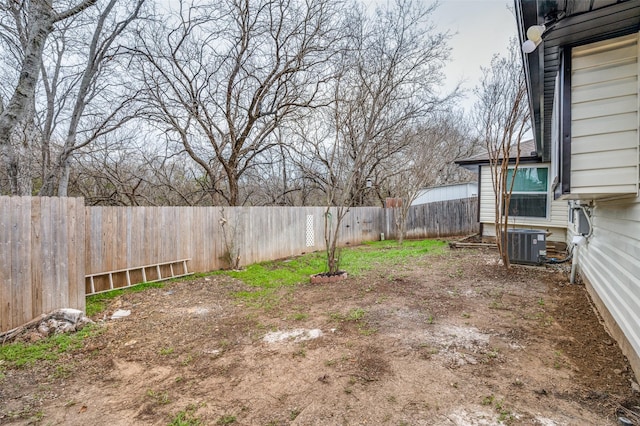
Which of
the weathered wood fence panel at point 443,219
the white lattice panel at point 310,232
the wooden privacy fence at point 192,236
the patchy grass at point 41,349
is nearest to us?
the patchy grass at point 41,349

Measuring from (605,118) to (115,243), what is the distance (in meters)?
6.46

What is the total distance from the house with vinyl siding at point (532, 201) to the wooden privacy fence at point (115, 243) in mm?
4637

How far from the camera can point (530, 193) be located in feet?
28.7

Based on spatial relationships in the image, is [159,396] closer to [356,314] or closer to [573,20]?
[356,314]

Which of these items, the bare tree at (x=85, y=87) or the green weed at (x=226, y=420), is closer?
the green weed at (x=226, y=420)

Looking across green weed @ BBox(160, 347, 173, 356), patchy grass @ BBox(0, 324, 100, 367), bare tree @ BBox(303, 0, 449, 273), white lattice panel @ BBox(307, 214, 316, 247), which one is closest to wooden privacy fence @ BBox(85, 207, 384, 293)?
white lattice panel @ BBox(307, 214, 316, 247)

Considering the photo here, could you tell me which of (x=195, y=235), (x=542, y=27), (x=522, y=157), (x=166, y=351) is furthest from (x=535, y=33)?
(x=522, y=157)

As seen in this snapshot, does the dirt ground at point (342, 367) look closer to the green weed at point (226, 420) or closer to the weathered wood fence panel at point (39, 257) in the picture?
the green weed at point (226, 420)

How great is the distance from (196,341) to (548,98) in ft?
18.6

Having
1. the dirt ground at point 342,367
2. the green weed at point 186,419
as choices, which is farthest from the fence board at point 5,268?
the green weed at point 186,419

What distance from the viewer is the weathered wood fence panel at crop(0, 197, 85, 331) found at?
3.13 metres

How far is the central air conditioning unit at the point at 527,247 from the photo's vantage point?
20.5ft

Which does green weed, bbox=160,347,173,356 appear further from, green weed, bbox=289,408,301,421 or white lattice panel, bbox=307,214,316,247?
white lattice panel, bbox=307,214,316,247

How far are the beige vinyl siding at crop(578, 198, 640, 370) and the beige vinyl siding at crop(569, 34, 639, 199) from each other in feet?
0.93
